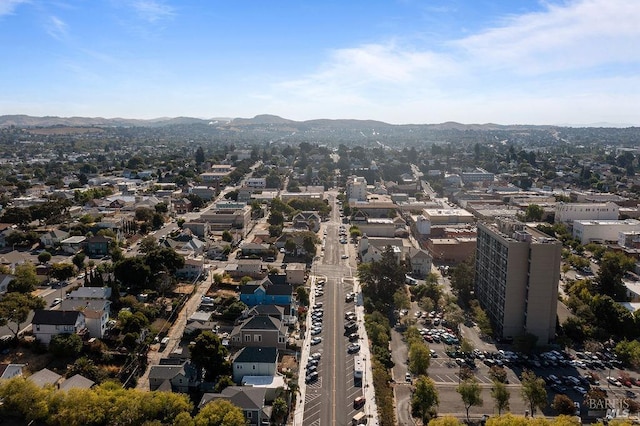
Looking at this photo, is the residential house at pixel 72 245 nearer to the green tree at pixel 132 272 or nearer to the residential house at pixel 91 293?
the green tree at pixel 132 272

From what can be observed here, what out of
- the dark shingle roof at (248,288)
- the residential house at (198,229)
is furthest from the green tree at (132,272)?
the residential house at (198,229)

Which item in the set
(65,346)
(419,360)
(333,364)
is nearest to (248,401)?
(333,364)

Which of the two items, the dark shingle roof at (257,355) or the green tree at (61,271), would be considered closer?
the dark shingle roof at (257,355)

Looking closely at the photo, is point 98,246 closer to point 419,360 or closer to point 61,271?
point 61,271

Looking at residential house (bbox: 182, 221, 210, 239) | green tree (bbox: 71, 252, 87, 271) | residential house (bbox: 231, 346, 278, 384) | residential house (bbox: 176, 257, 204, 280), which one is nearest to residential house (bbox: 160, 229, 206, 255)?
residential house (bbox: 182, 221, 210, 239)

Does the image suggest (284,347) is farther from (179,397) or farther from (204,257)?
(204,257)

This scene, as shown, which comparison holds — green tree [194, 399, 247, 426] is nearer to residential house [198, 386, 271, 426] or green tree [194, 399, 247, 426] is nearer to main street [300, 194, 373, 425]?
residential house [198, 386, 271, 426]
